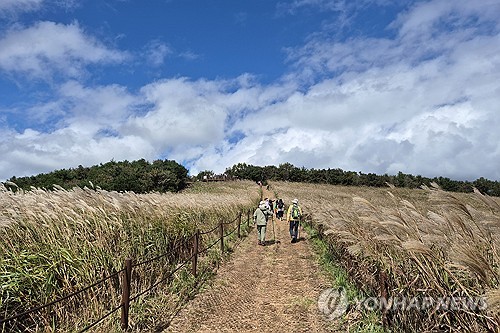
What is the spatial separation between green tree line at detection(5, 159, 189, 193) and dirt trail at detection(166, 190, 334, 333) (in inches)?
1164

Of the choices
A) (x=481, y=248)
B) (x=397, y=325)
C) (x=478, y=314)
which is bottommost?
(x=397, y=325)

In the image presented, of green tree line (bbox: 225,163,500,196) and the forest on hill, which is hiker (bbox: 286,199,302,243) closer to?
the forest on hill

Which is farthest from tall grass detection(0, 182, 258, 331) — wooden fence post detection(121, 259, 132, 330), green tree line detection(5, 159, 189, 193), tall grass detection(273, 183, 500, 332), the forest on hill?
green tree line detection(5, 159, 189, 193)

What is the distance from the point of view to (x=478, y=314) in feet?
11.1

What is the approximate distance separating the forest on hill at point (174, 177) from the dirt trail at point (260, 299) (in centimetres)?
2293

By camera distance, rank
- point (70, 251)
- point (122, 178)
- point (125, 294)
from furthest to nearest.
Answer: point (122, 178)
point (70, 251)
point (125, 294)

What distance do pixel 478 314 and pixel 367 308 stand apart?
273 cm

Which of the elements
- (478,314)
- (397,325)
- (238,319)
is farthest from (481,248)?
(238,319)

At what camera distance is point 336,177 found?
8406 centimetres

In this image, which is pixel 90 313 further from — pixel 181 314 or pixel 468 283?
pixel 468 283

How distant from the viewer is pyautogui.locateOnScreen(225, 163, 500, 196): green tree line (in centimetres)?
7550

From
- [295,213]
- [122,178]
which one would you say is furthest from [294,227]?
[122,178]

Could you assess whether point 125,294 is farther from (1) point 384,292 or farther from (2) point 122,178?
(2) point 122,178

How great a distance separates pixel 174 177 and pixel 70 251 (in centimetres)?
4837
